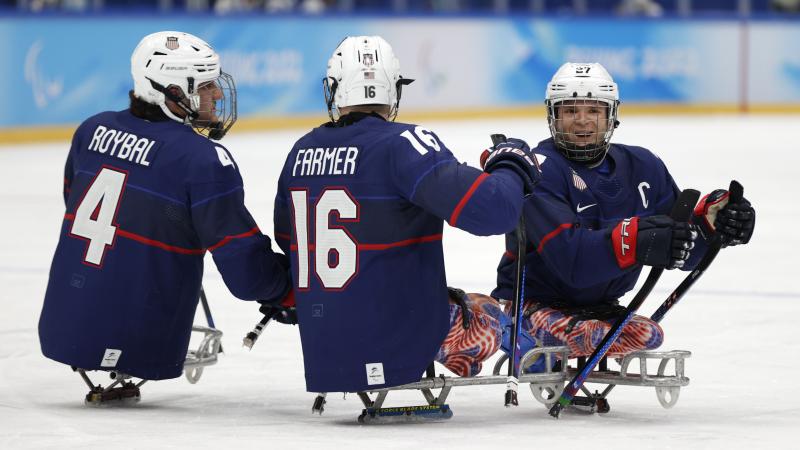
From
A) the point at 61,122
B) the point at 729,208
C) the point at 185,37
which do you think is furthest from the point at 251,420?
the point at 61,122

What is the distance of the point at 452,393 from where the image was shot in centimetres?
502

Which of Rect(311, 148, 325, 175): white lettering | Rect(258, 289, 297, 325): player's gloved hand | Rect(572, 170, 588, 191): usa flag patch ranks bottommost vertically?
Rect(258, 289, 297, 325): player's gloved hand

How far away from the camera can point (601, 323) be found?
4.64 meters

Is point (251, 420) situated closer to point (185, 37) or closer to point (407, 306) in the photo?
point (407, 306)

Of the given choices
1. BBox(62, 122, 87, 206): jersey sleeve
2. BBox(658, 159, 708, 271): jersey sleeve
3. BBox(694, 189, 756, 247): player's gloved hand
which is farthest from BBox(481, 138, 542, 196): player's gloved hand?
BBox(62, 122, 87, 206): jersey sleeve

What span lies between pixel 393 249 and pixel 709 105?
702 inches

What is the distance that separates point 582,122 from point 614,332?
2.31 feet

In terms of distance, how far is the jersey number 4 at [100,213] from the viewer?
181 inches

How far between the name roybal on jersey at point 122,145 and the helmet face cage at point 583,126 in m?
1.29

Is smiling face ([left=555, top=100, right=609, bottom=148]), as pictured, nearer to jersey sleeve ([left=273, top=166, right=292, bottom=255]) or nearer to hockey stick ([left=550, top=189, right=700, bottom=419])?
hockey stick ([left=550, top=189, right=700, bottom=419])

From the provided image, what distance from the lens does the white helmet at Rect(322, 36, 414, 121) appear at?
4.38 metres

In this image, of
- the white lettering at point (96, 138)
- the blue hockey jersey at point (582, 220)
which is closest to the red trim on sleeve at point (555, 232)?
the blue hockey jersey at point (582, 220)

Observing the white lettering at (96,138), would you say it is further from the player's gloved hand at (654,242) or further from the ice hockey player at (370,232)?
the player's gloved hand at (654,242)

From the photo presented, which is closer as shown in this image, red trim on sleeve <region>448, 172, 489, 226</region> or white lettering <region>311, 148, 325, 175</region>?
red trim on sleeve <region>448, 172, 489, 226</region>
